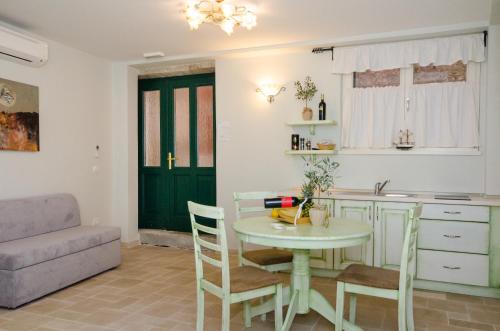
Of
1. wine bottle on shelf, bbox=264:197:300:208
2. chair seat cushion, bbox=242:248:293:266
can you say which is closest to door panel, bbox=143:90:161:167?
chair seat cushion, bbox=242:248:293:266

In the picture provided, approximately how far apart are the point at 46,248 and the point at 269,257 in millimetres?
1941

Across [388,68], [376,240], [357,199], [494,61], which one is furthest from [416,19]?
[376,240]

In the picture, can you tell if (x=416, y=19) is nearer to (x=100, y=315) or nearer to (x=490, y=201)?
(x=490, y=201)

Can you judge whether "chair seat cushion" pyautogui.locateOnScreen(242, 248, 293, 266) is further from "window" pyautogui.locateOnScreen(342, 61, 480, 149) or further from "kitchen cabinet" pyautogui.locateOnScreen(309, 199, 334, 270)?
"window" pyautogui.locateOnScreen(342, 61, 480, 149)

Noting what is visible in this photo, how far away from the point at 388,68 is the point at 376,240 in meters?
1.85

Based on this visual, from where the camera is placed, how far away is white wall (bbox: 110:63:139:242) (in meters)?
5.41

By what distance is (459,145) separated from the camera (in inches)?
160

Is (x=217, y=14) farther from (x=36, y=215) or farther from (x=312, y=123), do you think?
(x=36, y=215)

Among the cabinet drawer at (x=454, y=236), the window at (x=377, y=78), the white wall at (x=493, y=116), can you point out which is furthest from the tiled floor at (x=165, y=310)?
the window at (x=377, y=78)

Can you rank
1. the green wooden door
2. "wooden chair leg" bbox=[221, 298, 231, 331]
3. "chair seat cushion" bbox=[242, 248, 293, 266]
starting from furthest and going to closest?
the green wooden door → "chair seat cushion" bbox=[242, 248, 293, 266] → "wooden chair leg" bbox=[221, 298, 231, 331]

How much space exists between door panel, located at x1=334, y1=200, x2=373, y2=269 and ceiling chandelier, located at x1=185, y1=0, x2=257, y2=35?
1968mm

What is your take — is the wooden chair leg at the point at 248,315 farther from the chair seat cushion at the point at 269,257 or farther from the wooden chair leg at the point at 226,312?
the wooden chair leg at the point at 226,312

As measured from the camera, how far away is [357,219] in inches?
153

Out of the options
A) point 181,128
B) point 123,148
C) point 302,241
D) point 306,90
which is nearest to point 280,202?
point 302,241
